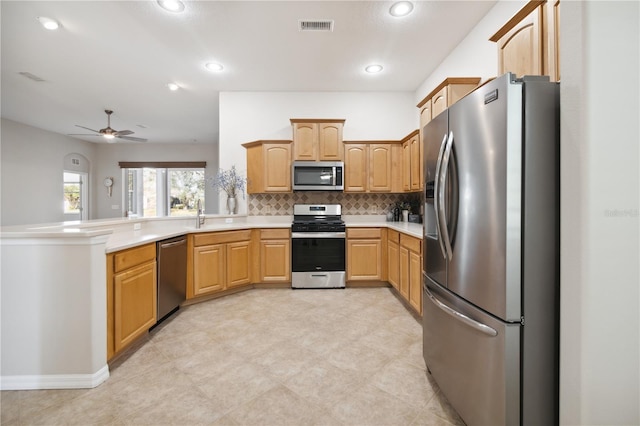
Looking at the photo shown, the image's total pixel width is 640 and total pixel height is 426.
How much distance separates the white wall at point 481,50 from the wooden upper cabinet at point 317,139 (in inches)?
63.2

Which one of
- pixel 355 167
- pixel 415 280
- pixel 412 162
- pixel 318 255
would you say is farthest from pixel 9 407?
pixel 412 162

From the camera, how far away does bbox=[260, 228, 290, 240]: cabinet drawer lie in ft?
12.9

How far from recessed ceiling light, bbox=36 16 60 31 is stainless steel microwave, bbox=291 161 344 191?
9.26 ft

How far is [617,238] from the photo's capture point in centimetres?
105

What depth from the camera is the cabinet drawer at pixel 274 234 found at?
393 cm

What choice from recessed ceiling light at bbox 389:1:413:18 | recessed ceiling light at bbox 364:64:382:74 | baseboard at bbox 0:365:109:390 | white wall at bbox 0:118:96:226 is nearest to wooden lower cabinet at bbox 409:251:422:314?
recessed ceiling light at bbox 389:1:413:18

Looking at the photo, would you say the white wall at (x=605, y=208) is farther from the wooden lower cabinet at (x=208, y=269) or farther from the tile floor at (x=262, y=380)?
the wooden lower cabinet at (x=208, y=269)

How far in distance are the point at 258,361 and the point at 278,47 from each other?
3225 mm

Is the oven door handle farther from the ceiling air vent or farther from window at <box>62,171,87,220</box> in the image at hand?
window at <box>62,171,87,220</box>

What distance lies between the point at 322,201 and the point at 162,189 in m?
6.21

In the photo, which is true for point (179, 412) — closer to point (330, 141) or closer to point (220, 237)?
point (220, 237)

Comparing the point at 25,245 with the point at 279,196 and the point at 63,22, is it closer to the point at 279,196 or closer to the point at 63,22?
the point at 63,22

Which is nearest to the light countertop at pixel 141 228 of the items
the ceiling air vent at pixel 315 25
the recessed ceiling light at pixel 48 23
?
the recessed ceiling light at pixel 48 23

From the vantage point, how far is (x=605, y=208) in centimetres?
104
